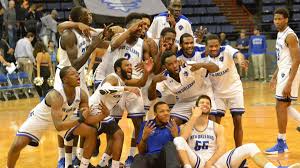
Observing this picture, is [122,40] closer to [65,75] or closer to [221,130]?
[65,75]

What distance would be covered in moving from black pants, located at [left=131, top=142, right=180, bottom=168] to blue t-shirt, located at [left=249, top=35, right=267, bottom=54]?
14641 millimetres

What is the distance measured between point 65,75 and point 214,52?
1.97 meters

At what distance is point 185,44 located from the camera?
7.70m

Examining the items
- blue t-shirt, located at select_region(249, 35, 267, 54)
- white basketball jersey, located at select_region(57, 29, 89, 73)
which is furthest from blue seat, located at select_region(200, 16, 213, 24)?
white basketball jersey, located at select_region(57, 29, 89, 73)

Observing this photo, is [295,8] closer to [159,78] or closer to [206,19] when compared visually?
[206,19]

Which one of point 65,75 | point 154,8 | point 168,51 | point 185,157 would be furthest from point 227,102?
point 154,8

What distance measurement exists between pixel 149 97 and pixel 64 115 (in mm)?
1232

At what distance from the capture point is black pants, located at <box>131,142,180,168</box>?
6609 millimetres

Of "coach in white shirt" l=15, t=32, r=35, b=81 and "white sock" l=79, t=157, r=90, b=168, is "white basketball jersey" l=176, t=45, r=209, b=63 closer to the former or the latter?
"white sock" l=79, t=157, r=90, b=168

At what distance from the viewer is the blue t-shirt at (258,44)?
68.7 feet

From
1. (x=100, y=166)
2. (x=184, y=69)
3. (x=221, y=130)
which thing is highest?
(x=184, y=69)

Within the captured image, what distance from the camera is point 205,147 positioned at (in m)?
6.97

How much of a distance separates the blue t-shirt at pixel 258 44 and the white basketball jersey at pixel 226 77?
12948mm

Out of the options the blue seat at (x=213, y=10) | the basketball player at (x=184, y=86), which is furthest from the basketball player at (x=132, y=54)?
the blue seat at (x=213, y=10)
